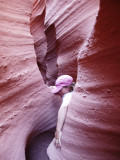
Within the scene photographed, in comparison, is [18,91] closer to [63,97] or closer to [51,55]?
[63,97]

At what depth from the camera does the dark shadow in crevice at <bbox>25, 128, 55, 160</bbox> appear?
1.32m

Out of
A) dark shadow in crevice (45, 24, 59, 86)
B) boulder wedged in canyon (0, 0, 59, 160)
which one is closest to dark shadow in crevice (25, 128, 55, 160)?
boulder wedged in canyon (0, 0, 59, 160)

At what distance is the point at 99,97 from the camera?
0.75 m

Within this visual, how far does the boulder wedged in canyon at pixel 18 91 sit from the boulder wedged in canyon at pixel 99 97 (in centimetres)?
34

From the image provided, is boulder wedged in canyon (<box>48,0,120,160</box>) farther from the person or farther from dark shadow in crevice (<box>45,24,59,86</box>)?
dark shadow in crevice (<box>45,24,59,86</box>)

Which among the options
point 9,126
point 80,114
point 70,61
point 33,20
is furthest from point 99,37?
point 33,20

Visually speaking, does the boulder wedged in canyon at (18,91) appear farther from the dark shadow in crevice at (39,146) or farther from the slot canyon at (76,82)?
the dark shadow in crevice at (39,146)

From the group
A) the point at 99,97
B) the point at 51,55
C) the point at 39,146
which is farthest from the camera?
the point at 51,55

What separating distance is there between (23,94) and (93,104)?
1.74 ft

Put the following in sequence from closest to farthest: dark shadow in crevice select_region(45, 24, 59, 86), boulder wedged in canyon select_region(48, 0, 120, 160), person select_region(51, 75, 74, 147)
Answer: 1. boulder wedged in canyon select_region(48, 0, 120, 160)
2. person select_region(51, 75, 74, 147)
3. dark shadow in crevice select_region(45, 24, 59, 86)

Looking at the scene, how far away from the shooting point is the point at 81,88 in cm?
86

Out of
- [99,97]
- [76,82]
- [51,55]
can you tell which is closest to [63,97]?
[76,82]

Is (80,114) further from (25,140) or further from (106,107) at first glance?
(25,140)

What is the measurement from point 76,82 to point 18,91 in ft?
1.32
